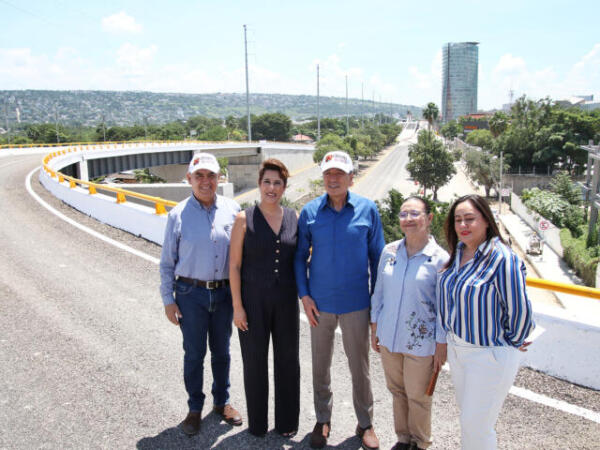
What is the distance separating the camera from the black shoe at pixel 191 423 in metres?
3.58

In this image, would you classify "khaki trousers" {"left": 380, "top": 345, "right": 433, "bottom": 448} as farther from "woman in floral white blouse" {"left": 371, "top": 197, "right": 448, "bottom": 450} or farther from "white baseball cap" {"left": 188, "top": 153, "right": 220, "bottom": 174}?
"white baseball cap" {"left": 188, "top": 153, "right": 220, "bottom": 174}

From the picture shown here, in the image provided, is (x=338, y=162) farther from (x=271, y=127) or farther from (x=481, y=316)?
(x=271, y=127)

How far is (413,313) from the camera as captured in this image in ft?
10.1

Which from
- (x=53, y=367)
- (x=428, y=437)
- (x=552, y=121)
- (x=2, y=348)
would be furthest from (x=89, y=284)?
(x=552, y=121)

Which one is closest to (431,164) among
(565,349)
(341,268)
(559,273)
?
(559,273)

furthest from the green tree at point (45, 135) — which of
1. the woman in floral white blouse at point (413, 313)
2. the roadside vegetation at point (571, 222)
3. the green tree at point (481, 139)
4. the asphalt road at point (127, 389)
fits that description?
the woman in floral white blouse at point (413, 313)

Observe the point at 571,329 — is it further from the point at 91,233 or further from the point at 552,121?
the point at 552,121

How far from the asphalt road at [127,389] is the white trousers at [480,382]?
68 centimetres

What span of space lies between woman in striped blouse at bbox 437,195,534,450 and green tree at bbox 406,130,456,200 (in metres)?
59.6

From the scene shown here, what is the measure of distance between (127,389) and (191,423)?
878mm

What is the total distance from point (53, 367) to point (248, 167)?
64.6 metres

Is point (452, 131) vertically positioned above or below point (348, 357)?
above

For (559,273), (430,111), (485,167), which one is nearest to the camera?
(559,273)

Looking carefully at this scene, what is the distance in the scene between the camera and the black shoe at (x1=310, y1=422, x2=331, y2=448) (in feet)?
11.2
